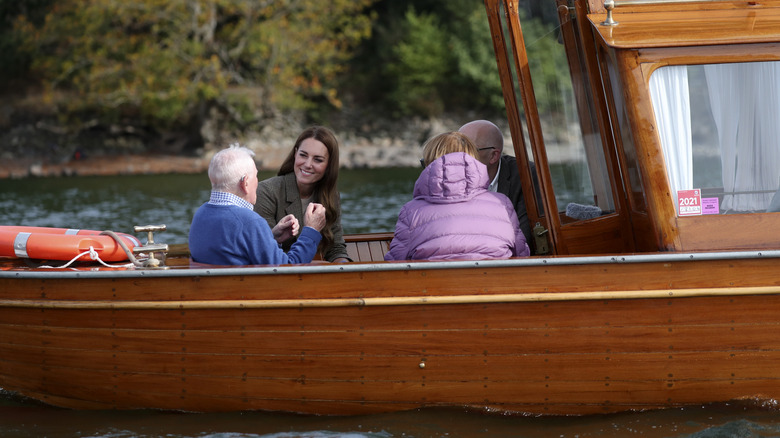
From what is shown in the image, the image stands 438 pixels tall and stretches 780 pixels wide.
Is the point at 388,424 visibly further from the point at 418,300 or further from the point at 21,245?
the point at 21,245

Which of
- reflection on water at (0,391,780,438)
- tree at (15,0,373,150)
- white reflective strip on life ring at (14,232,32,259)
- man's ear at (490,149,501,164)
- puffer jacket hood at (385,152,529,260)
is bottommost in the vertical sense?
reflection on water at (0,391,780,438)

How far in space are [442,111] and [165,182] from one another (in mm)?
14362

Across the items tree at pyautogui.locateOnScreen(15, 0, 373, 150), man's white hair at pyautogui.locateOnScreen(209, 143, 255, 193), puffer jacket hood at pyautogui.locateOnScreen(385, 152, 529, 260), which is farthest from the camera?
tree at pyautogui.locateOnScreen(15, 0, 373, 150)

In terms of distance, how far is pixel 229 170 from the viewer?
482 centimetres

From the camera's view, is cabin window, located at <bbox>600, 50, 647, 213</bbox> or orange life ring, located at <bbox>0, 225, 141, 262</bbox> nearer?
cabin window, located at <bbox>600, 50, 647, 213</bbox>

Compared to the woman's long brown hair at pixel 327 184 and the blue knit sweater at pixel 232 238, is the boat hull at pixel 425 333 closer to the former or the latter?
the blue knit sweater at pixel 232 238

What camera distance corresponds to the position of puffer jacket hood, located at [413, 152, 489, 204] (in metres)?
4.77

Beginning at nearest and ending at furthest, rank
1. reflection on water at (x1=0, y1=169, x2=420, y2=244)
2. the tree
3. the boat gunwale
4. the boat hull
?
the boat gunwale → the boat hull → reflection on water at (x1=0, y1=169, x2=420, y2=244) → the tree

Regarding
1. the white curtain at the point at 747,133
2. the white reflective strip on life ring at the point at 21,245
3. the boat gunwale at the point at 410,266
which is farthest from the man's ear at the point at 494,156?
the white reflective strip on life ring at the point at 21,245

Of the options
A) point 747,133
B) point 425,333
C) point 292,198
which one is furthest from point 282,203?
point 747,133

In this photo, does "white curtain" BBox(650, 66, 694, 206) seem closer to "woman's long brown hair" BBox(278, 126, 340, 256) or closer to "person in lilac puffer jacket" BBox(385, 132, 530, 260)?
"person in lilac puffer jacket" BBox(385, 132, 530, 260)

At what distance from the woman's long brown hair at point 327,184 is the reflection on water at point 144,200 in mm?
7813

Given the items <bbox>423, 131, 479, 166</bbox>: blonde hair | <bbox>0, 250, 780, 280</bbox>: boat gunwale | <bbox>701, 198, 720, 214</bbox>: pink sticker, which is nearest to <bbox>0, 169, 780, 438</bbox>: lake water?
<bbox>0, 250, 780, 280</bbox>: boat gunwale

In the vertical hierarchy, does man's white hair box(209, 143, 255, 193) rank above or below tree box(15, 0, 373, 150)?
below
